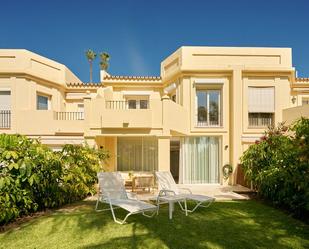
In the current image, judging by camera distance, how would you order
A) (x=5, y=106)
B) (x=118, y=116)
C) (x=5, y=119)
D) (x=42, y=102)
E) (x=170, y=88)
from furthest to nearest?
(x=42, y=102) < (x=170, y=88) < (x=5, y=106) < (x=5, y=119) < (x=118, y=116)

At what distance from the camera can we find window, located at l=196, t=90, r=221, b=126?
1567cm

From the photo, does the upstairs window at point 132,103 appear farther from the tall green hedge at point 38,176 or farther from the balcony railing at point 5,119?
the balcony railing at point 5,119

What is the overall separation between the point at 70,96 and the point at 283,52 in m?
16.4

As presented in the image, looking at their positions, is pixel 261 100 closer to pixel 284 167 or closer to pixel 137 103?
pixel 284 167

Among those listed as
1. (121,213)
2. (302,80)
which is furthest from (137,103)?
(302,80)

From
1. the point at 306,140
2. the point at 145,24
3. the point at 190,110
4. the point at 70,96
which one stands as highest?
the point at 145,24

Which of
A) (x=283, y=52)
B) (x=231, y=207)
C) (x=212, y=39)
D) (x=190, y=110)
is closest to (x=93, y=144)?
(x=190, y=110)

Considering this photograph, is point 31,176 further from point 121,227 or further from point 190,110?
point 190,110

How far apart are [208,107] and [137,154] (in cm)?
569

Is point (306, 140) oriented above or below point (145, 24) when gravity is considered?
below

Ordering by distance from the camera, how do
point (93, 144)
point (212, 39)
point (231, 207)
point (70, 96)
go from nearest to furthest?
point (231, 207) < point (93, 144) < point (212, 39) < point (70, 96)

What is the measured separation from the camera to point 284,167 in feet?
29.4

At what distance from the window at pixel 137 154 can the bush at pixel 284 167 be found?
5.92m

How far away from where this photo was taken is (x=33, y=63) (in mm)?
16750
